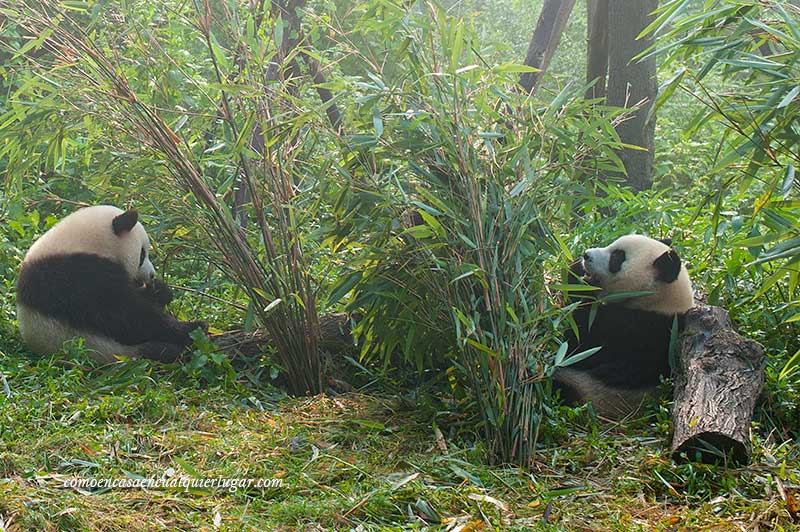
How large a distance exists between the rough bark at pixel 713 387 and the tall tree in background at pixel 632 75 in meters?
2.77

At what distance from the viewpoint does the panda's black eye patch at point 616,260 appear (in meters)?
4.90

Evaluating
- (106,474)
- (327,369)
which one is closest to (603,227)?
(327,369)

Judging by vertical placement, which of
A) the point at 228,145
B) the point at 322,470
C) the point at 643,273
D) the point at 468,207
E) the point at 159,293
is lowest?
the point at 322,470

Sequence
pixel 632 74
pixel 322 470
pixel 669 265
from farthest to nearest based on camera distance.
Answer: pixel 632 74 < pixel 669 265 < pixel 322 470

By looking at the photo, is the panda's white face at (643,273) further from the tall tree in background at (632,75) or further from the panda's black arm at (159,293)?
the panda's black arm at (159,293)

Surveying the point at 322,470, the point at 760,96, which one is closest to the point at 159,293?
the point at 322,470

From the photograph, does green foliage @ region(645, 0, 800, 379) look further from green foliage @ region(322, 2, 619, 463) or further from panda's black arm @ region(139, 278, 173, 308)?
panda's black arm @ region(139, 278, 173, 308)

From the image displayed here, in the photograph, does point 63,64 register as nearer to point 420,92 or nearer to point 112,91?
point 112,91

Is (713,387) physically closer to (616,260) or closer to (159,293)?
(616,260)

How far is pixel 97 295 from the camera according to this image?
480cm

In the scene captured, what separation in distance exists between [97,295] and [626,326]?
283 cm

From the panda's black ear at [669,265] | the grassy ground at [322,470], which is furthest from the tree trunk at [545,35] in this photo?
the grassy ground at [322,470]

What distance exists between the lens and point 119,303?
483 cm

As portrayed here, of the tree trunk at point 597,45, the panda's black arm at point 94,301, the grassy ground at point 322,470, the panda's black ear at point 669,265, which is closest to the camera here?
the grassy ground at point 322,470
